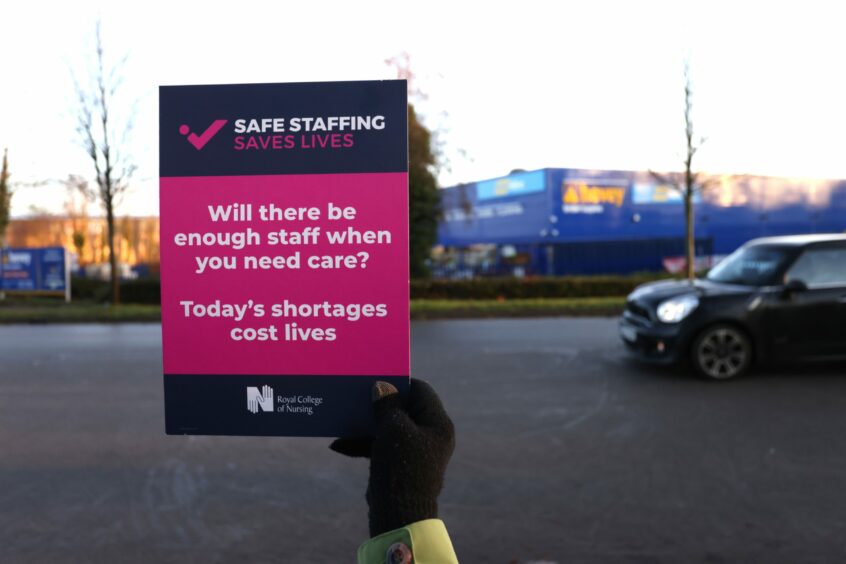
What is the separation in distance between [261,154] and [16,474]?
14.7 ft

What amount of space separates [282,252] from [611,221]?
106ft

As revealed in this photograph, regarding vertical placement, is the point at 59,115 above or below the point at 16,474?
above

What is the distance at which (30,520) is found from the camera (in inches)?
169

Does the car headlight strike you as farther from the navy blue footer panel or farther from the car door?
the navy blue footer panel

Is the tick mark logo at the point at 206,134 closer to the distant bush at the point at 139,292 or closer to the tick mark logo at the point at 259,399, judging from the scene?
the tick mark logo at the point at 259,399

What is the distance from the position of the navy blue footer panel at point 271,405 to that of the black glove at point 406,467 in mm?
159

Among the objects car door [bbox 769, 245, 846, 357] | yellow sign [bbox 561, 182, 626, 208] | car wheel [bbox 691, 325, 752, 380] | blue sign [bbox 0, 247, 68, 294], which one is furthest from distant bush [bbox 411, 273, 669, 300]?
car door [bbox 769, 245, 846, 357]

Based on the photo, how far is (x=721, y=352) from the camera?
833 cm

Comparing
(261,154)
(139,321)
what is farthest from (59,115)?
(261,154)

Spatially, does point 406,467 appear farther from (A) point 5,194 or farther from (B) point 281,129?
(A) point 5,194

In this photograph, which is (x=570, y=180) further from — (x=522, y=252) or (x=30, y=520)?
(x=30, y=520)

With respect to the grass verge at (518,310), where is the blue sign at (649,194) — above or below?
above

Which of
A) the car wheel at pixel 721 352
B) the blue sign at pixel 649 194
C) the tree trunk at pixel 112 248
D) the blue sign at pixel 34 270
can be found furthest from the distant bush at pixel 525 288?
the car wheel at pixel 721 352

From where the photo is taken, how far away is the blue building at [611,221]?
32188mm
